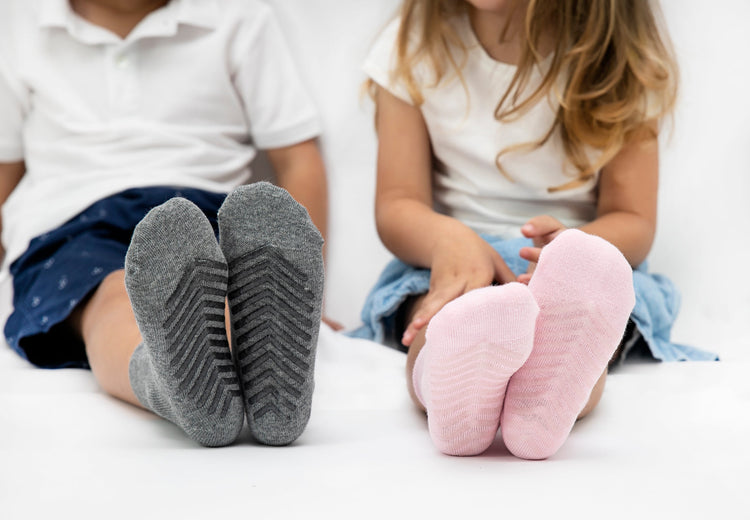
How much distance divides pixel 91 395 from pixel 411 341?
1.01 ft

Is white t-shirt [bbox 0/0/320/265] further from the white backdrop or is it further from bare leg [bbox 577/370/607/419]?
bare leg [bbox 577/370/607/419]

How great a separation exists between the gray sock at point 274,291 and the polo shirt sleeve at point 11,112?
67 cm

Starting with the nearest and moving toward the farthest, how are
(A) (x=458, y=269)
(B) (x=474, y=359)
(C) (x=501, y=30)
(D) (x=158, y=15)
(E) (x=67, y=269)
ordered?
(B) (x=474, y=359) → (A) (x=458, y=269) → (E) (x=67, y=269) → (C) (x=501, y=30) → (D) (x=158, y=15)

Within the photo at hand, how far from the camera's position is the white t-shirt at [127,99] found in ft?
3.75

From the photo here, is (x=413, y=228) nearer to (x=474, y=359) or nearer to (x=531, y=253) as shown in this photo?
(x=531, y=253)

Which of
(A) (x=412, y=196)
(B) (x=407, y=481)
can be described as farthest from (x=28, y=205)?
(B) (x=407, y=481)

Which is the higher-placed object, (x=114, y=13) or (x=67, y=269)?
(x=114, y=13)

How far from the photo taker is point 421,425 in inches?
29.6

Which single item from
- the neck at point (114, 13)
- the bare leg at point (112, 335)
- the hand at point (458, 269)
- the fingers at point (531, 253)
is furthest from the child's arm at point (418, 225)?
the neck at point (114, 13)

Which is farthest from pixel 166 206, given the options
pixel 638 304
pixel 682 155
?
pixel 682 155

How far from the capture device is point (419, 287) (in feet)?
3.19

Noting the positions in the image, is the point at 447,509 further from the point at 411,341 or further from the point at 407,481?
the point at 411,341

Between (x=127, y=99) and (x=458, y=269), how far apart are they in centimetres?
56

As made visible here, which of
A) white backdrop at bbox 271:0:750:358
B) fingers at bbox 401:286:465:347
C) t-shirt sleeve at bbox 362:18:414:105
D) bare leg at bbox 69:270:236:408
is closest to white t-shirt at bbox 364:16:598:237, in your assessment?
t-shirt sleeve at bbox 362:18:414:105
